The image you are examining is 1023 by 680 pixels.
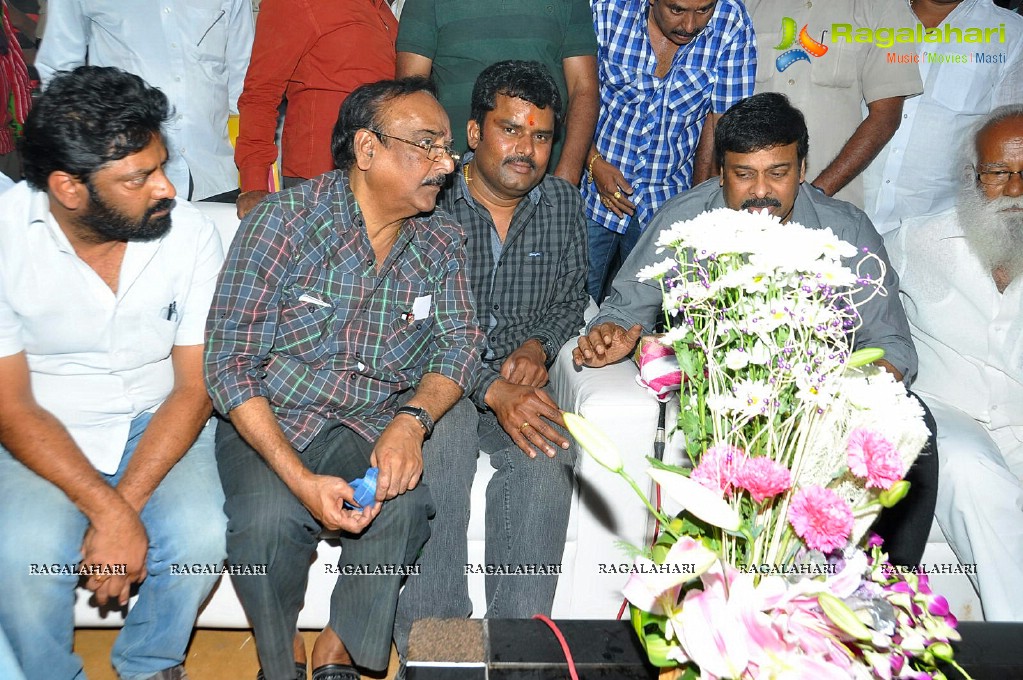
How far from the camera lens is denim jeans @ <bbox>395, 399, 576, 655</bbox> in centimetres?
204

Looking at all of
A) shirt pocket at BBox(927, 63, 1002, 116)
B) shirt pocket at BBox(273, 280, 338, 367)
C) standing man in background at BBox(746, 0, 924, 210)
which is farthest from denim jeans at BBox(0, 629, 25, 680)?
shirt pocket at BBox(927, 63, 1002, 116)

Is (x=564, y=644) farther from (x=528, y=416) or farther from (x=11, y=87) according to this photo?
(x=11, y=87)

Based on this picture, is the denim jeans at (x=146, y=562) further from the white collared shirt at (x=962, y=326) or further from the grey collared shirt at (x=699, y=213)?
the white collared shirt at (x=962, y=326)

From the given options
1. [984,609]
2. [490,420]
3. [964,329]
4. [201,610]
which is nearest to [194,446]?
[201,610]

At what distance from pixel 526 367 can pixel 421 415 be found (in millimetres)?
437

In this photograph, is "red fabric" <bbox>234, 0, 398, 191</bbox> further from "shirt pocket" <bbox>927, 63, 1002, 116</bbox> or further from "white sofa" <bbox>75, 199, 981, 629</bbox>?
"shirt pocket" <bbox>927, 63, 1002, 116</bbox>

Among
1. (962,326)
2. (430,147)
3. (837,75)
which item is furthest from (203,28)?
(962,326)

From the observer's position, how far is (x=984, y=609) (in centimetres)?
213

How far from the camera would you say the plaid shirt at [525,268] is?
2486mm

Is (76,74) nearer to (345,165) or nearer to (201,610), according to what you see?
(345,165)

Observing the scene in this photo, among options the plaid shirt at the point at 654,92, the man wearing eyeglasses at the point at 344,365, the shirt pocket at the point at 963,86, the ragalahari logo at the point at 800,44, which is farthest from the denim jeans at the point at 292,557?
the shirt pocket at the point at 963,86

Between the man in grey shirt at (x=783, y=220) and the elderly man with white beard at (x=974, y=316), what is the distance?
0.44 feet

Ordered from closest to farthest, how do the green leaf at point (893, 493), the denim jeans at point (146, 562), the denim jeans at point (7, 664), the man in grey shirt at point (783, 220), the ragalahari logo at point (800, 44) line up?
1. the green leaf at point (893, 493)
2. the denim jeans at point (7, 664)
3. the denim jeans at point (146, 562)
4. the man in grey shirt at point (783, 220)
5. the ragalahari logo at point (800, 44)

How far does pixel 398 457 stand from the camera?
192cm
